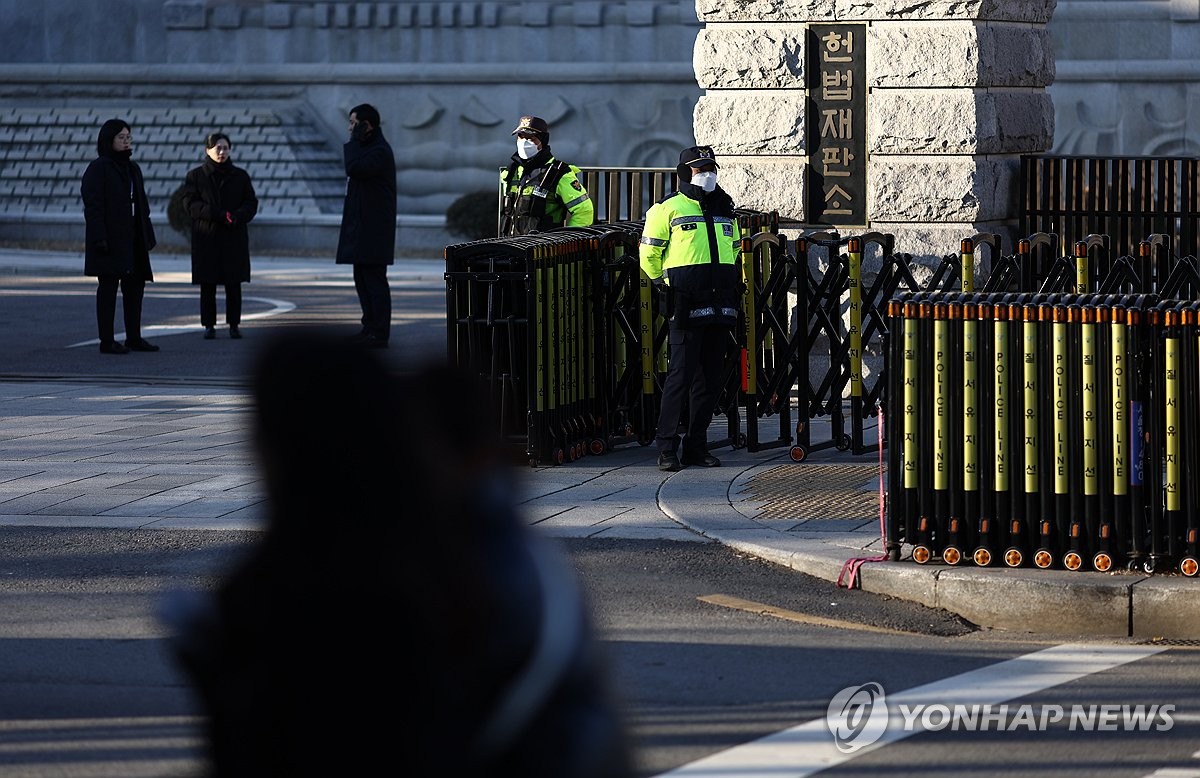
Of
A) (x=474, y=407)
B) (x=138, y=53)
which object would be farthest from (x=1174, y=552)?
(x=138, y=53)

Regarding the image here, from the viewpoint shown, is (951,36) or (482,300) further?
(951,36)

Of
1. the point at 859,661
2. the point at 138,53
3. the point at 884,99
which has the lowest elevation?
the point at 859,661

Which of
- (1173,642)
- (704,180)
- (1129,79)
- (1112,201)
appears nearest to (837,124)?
(1112,201)

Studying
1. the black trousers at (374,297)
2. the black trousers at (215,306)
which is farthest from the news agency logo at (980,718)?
the black trousers at (215,306)

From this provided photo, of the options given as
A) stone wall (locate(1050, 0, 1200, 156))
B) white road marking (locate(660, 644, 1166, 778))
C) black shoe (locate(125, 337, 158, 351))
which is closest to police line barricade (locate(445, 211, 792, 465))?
white road marking (locate(660, 644, 1166, 778))

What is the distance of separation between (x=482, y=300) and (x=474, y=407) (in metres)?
8.35

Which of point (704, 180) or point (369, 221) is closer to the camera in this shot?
point (704, 180)

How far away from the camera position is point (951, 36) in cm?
1294

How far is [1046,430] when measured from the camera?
782cm

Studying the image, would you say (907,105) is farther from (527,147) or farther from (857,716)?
(857,716)

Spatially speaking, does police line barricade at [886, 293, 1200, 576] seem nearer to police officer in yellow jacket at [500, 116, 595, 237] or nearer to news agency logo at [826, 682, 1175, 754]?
news agency logo at [826, 682, 1175, 754]

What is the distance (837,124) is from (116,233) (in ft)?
20.8

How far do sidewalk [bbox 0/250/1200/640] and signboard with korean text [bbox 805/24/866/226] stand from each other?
104 inches

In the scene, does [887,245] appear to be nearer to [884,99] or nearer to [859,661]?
[884,99]
